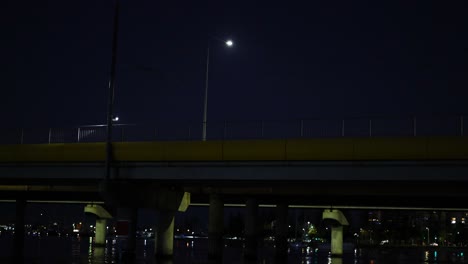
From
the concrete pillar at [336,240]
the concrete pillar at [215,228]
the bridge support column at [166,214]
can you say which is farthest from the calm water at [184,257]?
the concrete pillar at [336,240]

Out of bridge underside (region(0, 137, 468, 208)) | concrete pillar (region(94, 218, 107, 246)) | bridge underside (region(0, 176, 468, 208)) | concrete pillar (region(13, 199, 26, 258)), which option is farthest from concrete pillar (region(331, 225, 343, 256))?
concrete pillar (region(13, 199, 26, 258))

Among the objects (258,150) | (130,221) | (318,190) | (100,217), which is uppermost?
(258,150)

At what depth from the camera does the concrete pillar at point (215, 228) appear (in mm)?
61219

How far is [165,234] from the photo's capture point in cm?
5931

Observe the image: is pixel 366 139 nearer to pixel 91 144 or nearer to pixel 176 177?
pixel 176 177

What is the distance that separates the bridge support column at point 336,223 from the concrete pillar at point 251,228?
1420 cm

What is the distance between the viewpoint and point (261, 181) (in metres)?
40.1

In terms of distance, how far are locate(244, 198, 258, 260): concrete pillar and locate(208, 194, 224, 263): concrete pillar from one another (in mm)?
7306

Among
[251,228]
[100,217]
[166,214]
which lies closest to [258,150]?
[166,214]

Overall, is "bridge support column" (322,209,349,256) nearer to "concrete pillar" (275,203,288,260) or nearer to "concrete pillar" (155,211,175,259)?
"concrete pillar" (275,203,288,260)

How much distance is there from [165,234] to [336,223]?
32.7 m

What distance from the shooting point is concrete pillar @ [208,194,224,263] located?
2410 inches

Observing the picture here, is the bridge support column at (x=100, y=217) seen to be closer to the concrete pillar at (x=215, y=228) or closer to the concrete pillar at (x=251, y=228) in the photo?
the concrete pillar at (x=251, y=228)

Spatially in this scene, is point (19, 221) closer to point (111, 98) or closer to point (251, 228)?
point (251, 228)
